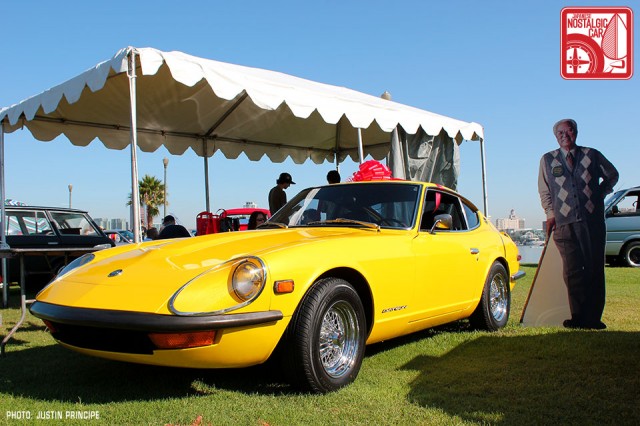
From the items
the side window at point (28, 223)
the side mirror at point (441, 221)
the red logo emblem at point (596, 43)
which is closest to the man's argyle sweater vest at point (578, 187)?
the red logo emblem at point (596, 43)

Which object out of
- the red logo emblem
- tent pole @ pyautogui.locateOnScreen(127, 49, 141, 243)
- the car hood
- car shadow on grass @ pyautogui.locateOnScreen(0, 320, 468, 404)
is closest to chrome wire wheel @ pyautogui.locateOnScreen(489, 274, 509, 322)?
car shadow on grass @ pyautogui.locateOnScreen(0, 320, 468, 404)

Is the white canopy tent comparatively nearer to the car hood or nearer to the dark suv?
the dark suv

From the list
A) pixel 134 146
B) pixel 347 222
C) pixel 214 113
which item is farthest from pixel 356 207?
pixel 214 113

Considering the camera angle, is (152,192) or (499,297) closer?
(499,297)

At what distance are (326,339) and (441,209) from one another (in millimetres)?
2079

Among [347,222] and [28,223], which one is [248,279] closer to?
[347,222]

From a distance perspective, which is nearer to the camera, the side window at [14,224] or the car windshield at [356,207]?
the car windshield at [356,207]

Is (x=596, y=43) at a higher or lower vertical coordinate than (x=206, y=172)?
higher

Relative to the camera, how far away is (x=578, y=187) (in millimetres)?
5066

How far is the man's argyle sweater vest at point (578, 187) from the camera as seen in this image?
5.03m

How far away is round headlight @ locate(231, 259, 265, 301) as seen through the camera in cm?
286

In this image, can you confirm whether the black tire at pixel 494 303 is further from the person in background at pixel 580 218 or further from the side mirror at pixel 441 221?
the side mirror at pixel 441 221

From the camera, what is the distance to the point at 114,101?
7938 mm

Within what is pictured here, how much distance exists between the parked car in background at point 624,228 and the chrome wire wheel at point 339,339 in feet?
37.5
